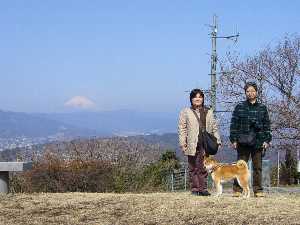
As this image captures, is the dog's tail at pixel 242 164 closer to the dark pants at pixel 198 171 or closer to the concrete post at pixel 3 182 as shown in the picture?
the dark pants at pixel 198 171

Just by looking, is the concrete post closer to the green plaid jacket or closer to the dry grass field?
the dry grass field

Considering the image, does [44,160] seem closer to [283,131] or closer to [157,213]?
[157,213]

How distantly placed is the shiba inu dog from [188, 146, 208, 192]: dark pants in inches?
9.1

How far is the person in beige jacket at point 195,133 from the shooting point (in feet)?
29.7

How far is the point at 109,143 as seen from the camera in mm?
24125

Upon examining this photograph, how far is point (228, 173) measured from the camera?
884 cm

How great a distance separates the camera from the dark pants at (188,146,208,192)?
912 cm

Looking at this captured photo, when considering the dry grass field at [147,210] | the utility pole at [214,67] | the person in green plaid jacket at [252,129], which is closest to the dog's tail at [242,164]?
the person in green plaid jacket at [252,129]

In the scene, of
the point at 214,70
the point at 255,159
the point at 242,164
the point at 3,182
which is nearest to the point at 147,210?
the point at 242,164

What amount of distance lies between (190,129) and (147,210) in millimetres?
1790

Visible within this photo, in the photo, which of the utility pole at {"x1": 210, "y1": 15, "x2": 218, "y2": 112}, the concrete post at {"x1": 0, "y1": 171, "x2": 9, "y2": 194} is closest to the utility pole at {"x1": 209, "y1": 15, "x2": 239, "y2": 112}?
the utility pole at {"x1": 210, "y1": 15, "x2": 218, "y2": 112}

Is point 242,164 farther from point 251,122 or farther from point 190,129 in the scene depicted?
point 190,129

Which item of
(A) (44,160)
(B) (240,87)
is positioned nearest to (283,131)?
(B) (240,87)

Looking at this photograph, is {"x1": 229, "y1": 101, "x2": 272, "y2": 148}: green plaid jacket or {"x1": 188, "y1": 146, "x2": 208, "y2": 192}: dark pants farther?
{"x1": 188, "y1": 146, "x2": 208, "y2": 192}: dark pants
